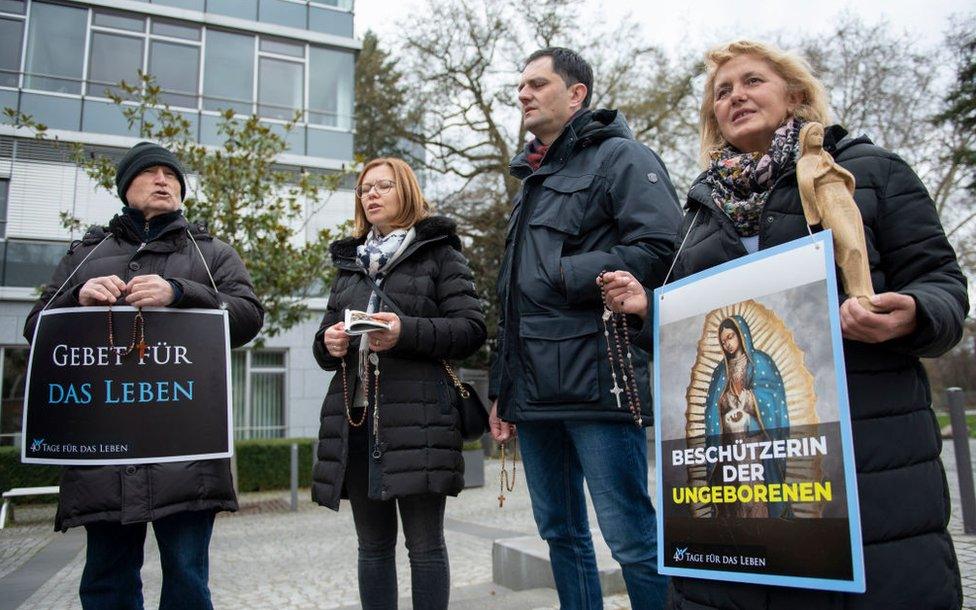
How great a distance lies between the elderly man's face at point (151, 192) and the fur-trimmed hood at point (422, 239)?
2.20ft

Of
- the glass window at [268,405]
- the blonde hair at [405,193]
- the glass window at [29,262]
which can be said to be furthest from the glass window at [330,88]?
the blonde hair at [405,193]

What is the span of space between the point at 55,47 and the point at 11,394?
26.1 ft

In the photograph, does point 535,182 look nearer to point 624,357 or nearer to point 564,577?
point 624,357

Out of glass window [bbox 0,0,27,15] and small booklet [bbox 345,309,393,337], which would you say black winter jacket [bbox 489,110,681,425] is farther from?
glass window [bbox 0,0,27,15]

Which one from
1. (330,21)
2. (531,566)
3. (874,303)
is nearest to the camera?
(874,303)

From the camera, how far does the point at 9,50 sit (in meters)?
17.0

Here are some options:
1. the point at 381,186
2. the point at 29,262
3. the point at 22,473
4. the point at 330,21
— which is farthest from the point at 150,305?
the point at 330,21

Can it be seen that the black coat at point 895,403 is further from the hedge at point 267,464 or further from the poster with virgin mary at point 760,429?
the hedge at point 267,464

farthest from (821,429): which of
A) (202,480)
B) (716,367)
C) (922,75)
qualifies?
(922,75)

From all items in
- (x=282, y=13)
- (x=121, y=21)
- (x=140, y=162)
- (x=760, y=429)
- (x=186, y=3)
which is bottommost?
(x=760, y=429)

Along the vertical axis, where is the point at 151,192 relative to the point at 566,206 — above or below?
above

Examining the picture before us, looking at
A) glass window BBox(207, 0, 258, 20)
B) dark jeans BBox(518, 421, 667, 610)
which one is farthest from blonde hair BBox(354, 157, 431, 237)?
glass window BBox(207, 0, 258, 20)

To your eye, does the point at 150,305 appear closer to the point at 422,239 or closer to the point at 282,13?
the point at 422,239

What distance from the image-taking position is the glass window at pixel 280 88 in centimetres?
1858
